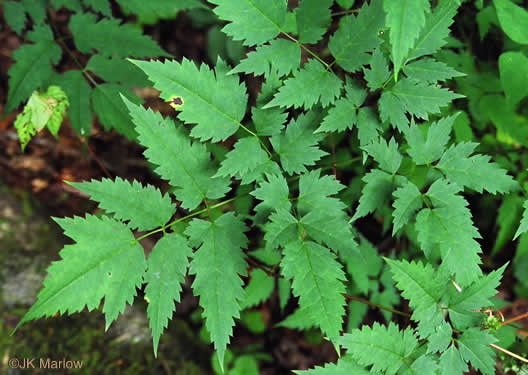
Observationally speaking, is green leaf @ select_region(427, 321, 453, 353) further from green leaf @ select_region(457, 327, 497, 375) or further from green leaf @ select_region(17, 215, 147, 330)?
green leaf @ select_region(17, 215, 147, 330)

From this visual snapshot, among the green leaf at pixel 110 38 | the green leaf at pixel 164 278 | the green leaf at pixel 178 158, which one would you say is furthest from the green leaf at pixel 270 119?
the green leaf at pixel 110 38

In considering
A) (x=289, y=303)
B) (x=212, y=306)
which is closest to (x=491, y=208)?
(x=289, y=303)

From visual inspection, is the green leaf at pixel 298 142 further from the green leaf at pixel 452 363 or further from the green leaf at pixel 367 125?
the green leaf at pixel 452 363

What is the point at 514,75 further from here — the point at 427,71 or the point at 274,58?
the point at 274,58

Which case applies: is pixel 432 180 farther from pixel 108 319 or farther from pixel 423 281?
pixel 108 319

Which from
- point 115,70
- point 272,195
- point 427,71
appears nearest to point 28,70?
point 115,70

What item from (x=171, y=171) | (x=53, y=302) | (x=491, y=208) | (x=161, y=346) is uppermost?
(x=171, y=171)
